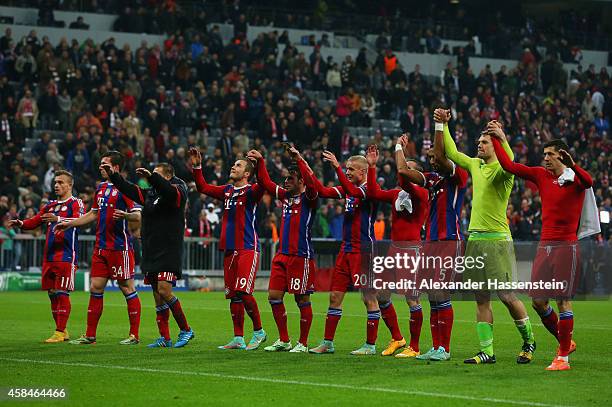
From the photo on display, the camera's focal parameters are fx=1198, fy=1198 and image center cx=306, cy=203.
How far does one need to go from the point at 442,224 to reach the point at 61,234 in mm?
5434

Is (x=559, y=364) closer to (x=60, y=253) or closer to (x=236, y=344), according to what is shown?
(x=236, y=344)

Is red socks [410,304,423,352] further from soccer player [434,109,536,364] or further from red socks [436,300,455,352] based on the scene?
soccer player [434,109,536,364]

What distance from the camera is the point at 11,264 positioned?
95.8 ft

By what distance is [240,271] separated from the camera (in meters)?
14.7

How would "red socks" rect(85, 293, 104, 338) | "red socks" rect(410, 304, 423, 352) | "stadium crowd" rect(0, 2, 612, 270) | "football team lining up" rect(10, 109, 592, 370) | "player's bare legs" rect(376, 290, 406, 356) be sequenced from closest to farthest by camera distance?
"football team lining up" rect(10, 109, 592, 370), "red socks" rect(410, 304, 423, 352), "player's bare legs" rect(376, 290, 406, 356), "red socks" rect(85, 293, 104, 338), "stadium crowd" rect(0, 2, 612, 270)

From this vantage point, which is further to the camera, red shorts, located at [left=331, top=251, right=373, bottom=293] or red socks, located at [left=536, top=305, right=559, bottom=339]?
red shorts, located at [left=331, top=251, right=373, bottom=293]

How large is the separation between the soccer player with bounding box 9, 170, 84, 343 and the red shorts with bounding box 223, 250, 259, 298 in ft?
7.73

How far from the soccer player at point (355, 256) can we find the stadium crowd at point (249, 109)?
43.6 ft

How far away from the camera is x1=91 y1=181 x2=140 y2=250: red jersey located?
613 inches

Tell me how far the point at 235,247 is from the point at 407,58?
31.2 metres

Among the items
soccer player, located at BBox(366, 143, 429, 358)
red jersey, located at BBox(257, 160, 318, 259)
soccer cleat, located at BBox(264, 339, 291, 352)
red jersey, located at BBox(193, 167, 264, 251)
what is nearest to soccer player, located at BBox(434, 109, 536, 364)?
soccer player, located at BBox(366, 143, 429, 358)

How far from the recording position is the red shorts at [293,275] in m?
14.6

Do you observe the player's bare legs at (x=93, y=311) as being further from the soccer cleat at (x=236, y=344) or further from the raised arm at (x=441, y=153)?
the raised arm at (x=441, y=153)

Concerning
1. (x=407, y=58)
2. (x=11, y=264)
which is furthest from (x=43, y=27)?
(x=407, y=58)
